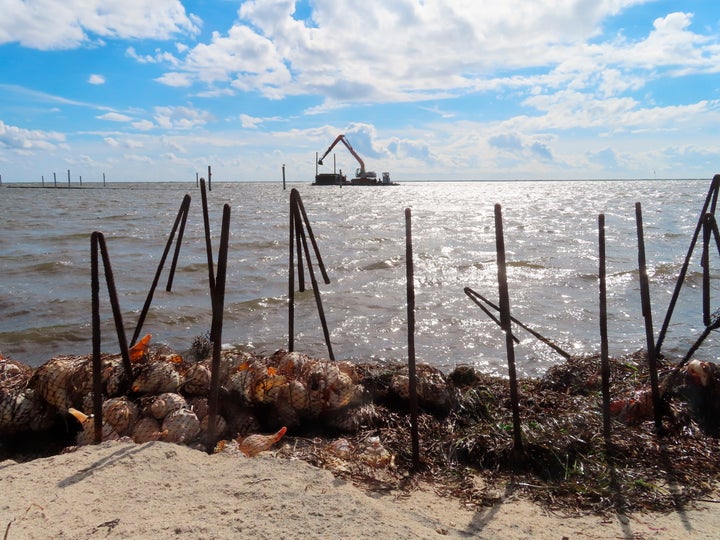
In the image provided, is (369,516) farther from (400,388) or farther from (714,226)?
(714,226)

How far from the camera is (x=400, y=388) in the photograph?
17.5 feet

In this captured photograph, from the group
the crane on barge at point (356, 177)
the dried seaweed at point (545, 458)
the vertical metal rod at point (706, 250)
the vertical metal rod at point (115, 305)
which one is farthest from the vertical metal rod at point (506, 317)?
the crane on barge at point (356, 177)

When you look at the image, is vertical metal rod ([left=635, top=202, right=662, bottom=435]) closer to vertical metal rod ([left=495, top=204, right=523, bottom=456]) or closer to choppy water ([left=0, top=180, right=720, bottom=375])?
vertical metal rod ([left=495, top=204, right=523, bottom=456])

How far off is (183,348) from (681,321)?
27.9ft

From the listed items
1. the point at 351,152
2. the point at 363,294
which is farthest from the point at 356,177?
the point at 363,294

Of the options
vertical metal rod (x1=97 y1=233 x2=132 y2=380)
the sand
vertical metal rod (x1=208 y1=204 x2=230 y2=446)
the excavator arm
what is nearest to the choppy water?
vertical metal rod (x1=97 y1=233 x2=132 y2=380)

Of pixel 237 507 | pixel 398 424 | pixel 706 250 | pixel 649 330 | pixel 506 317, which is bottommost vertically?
pixel 398 424

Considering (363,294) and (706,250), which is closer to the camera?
(706,250)

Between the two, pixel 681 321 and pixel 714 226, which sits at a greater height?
pixel 714 226

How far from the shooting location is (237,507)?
3160 millimetres

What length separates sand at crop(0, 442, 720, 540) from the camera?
2.98 metres

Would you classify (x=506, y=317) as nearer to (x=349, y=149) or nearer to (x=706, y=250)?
(x=706, y=250)

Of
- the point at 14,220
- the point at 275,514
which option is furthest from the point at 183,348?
the point at 14,220

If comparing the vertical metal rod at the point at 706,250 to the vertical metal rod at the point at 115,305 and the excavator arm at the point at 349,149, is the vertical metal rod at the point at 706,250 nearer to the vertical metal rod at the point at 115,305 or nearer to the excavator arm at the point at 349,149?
the vertical metal rod at the point at 115,305
